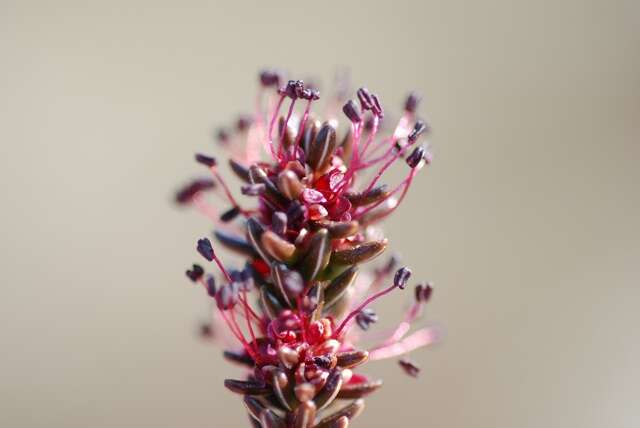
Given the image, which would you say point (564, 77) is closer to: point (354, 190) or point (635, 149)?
point (635, 149)

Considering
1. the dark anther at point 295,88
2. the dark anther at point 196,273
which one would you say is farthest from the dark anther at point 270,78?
the dark anther at point 196,273

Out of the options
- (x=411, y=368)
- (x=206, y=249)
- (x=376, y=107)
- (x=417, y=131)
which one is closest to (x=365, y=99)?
(x=376, y=107)

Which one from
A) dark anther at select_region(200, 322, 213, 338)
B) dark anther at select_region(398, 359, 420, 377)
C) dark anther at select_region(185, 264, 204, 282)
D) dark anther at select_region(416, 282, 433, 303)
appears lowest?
dark anther at select_region(398, 359, 420, 377)

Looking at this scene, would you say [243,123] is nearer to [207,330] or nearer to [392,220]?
[207,330]

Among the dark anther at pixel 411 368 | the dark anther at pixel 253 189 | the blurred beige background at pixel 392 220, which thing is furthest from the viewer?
the blurred beige background at pixel 392 220

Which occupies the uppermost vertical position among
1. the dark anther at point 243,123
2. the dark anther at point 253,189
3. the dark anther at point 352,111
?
the dark anther at point 243,123

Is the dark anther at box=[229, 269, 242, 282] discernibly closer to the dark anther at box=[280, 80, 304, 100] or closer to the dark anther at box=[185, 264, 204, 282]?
the dark anther at box=[185, 264, 204, 282]

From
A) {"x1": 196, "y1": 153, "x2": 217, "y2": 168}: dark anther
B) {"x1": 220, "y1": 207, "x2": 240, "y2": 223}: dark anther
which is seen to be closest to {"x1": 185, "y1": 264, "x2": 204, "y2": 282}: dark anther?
{"x1": 220, "y1": 207, "x2": 240, "y2": 223}: dark anther

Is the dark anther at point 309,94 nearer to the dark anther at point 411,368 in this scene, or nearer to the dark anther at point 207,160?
the dark anther at point 207,160
